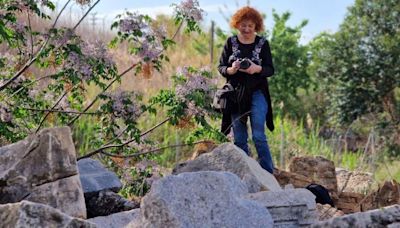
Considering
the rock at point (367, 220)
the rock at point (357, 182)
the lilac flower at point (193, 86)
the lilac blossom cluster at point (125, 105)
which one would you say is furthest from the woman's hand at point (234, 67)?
the rock at point (367, 220)

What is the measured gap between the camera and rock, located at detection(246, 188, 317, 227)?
488cm

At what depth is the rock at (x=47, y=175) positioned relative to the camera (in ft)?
16.3

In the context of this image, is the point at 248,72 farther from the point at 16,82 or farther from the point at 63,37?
the point at 16,82

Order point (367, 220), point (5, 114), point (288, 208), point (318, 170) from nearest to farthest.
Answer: point (367, 220), point (288, 208), point (5, 114), point (318, 170)

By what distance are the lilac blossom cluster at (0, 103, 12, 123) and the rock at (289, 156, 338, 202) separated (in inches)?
99.4

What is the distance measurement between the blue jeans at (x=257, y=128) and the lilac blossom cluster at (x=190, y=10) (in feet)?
2.41

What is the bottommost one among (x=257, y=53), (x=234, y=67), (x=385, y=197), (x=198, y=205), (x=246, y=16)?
(x=385, y=197)

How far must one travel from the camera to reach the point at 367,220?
4.07 meters

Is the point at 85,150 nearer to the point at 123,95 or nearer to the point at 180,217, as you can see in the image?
the point at 123,95

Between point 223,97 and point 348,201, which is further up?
point 223,97

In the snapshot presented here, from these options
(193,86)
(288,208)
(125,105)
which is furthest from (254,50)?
(288,208)

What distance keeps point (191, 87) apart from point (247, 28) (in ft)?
2.04

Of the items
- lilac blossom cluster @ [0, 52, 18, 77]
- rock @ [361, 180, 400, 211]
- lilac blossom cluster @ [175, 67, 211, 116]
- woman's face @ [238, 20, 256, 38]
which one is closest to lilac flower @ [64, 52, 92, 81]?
lilac blossom cluster @ [175, 67, 211, 116]

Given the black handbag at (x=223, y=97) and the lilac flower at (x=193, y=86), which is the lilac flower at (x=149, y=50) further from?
the black handbag at (x=223, y=97)
